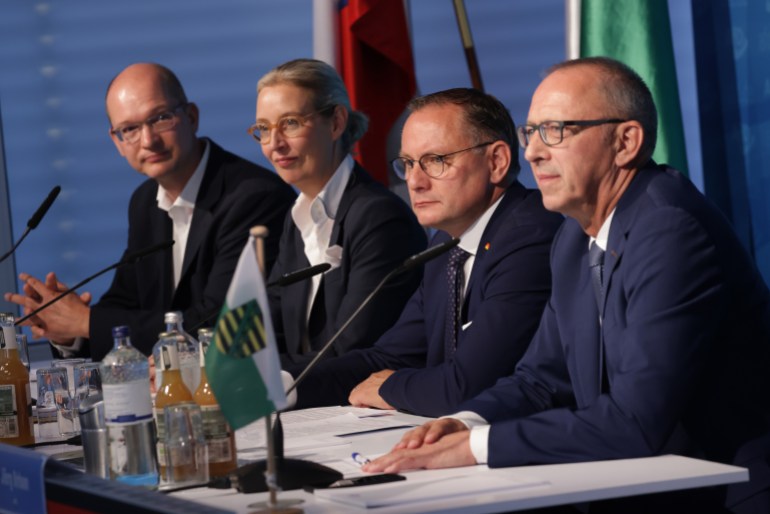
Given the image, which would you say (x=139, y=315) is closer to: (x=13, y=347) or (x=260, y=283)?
(x=13, y=347)

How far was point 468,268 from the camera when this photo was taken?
321cm

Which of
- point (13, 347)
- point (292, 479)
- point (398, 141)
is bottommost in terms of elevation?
point (292, 479)

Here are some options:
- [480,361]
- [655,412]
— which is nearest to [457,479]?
[655,412]

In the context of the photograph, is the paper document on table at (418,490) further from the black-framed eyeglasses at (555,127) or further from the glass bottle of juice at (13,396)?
the glass bottle of juice at (13,396)

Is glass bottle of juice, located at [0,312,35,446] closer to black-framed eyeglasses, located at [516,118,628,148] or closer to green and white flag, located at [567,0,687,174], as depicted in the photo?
black-framed eyeglasses, located at [516,118,628,148]

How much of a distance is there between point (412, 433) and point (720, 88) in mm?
2767

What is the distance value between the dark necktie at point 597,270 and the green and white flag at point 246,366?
0.86m

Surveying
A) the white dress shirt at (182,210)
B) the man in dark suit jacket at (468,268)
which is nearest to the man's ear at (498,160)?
the man in dark suit jacket at (468,268)

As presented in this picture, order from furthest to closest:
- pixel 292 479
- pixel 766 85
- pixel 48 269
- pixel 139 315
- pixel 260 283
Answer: pixel 48 269 → pixel 766 85 → pixel 139 315 → pixel 292 479 → pixel 260 283

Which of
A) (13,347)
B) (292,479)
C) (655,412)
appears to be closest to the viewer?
(292,479)

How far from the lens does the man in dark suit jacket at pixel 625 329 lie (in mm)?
2189

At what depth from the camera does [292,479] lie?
2.03m

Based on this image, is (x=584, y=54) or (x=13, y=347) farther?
(x=584, y=54)

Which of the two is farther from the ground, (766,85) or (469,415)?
(766,85)
